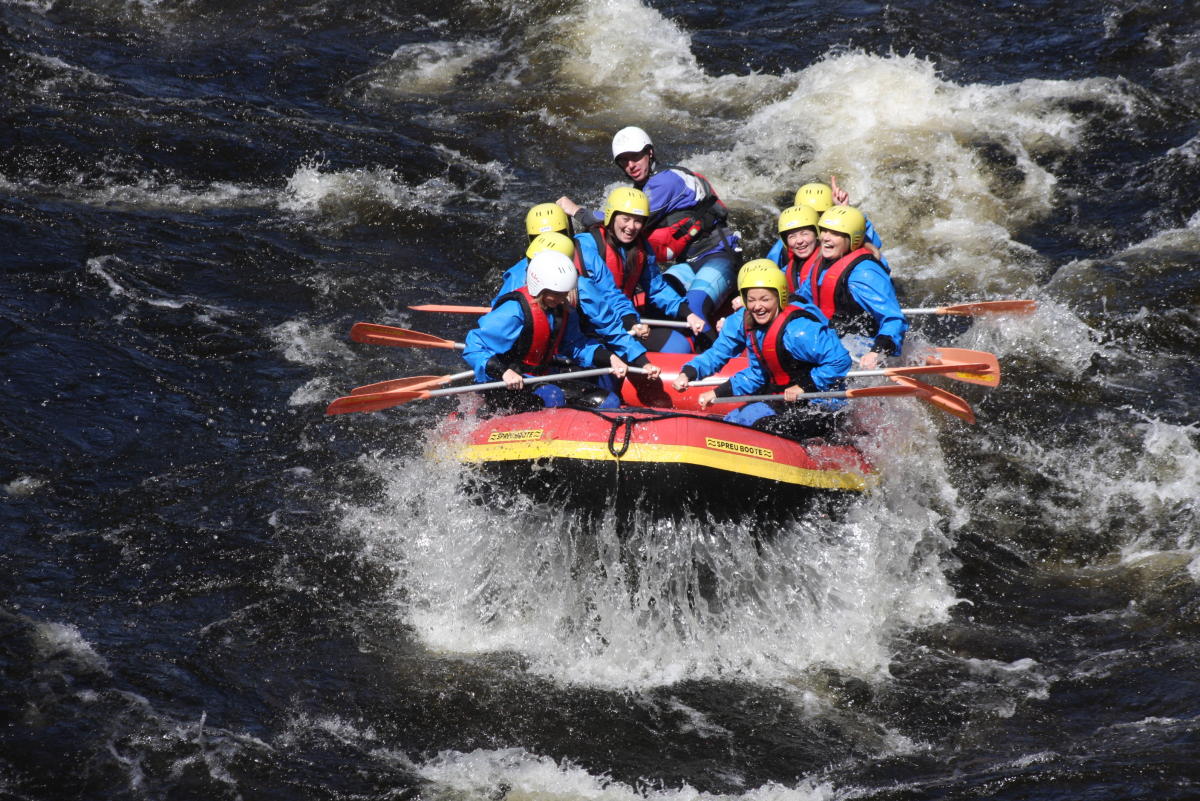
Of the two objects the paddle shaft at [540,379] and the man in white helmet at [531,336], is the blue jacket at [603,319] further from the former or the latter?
the paddle shaft at [540,379]

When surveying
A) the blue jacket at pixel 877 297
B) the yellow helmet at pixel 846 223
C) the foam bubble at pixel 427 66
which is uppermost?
the foam bubble at pixel 427 66

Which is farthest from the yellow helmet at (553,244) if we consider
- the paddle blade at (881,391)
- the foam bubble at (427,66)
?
the foam bubble at (427,66)

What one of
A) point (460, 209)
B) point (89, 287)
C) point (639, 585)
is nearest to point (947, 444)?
point (639, 585)

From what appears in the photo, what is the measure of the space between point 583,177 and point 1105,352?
5.60 m

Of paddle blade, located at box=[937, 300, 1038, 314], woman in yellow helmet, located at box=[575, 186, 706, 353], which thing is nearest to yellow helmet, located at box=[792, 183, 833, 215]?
woman in yellow helmet, located at box=[575, 186, 706, 353]

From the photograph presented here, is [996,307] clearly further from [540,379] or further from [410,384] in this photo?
[410,384]

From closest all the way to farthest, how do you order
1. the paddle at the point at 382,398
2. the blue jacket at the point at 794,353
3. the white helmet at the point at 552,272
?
the white helmet at the point at 552,272, the blue jacket at the point at 794,353, the paddle at the point at 382,398

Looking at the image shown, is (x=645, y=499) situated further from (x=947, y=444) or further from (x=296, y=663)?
(x=947, y=444)

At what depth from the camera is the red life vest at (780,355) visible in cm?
707

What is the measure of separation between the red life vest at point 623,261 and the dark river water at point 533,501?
1931mm

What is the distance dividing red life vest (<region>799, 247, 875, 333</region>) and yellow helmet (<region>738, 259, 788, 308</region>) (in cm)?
86

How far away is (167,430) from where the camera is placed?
339 inches

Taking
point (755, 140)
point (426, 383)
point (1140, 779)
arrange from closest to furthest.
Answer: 1. point (1140, 779)
2. point (426, 383)
3. point (755, 140)

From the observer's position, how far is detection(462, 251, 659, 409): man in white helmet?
7.00 meters
